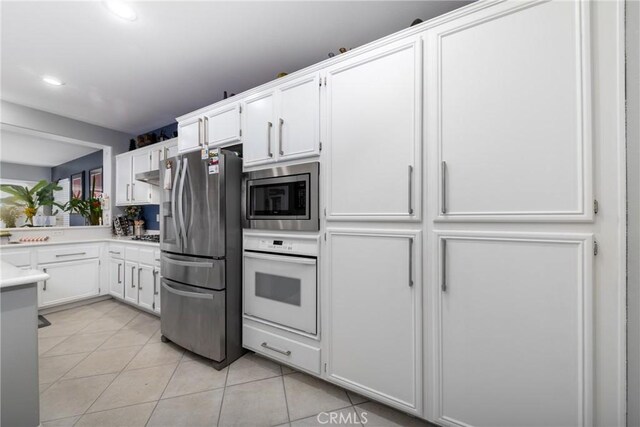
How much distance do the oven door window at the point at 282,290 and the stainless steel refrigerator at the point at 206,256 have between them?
0.15 meters

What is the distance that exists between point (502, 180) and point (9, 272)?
7.88 feet

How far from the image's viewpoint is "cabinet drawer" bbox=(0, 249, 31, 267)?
2.92 metres

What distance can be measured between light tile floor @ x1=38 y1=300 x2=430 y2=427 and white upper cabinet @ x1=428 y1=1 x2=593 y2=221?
4.47ft

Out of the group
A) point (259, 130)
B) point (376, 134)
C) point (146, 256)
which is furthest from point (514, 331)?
point (146, 256)

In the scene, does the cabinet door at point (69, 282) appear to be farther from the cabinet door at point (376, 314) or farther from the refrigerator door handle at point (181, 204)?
the cabinet door at point (376, 314)

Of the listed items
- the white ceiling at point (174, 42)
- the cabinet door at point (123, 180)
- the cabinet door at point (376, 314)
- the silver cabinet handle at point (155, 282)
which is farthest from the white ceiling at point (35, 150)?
the cabinet door at point (376, 314)

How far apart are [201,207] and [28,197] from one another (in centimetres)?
327

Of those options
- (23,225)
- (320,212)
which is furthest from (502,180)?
(23,225)

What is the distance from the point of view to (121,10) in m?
1.78

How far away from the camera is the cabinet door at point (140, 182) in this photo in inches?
144

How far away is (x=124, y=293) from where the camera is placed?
3375 millimetres

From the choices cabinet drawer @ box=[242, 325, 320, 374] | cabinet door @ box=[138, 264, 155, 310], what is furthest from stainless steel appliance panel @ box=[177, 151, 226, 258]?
cabinet door @ box=[138, 264, 155, 310]

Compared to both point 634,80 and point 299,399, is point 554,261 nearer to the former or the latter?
point 634,80
